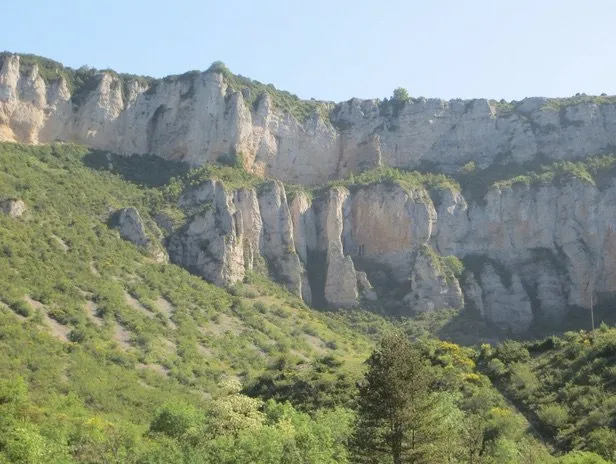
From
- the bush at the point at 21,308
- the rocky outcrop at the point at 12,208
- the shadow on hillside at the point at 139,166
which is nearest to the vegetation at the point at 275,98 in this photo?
the shadow on hillside at the point at 139,166

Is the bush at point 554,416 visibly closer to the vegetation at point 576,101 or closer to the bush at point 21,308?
the bush at point 21,308

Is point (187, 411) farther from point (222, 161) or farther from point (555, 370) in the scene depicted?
point (222, 161)

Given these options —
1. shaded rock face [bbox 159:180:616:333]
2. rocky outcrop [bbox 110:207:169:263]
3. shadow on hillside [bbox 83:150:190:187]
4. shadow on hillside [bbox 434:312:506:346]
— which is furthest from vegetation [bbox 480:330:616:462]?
shadow on hillside [bbox 83:150:190:187]

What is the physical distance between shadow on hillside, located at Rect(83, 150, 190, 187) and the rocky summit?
138cm

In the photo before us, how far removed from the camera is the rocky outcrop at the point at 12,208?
217ft

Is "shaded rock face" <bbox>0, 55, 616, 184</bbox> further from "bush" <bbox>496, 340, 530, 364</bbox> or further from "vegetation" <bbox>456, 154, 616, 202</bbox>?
"bush" <bbox>496, 340, 530, 364</bbox>

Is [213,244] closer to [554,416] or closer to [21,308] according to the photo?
[21,308]

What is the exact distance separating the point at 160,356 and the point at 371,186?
39.2 m

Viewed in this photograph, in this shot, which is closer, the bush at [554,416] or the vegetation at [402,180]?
the bush at [554,416]

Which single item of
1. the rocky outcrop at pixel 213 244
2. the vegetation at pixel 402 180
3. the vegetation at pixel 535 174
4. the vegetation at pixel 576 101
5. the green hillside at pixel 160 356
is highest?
the vegetation at pixel 576 101

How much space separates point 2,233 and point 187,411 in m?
28.4

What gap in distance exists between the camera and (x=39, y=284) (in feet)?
195

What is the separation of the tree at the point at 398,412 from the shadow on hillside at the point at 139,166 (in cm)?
6222

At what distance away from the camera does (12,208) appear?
66562 mm
